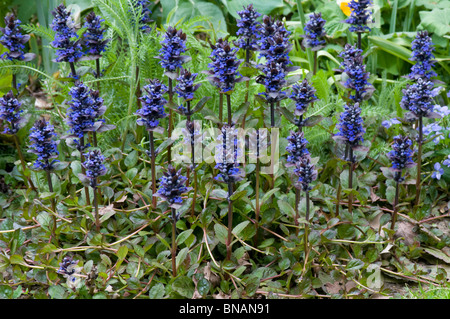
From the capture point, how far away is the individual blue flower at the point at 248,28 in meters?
2.81

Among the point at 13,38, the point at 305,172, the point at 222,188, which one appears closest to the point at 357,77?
the point at 305,172

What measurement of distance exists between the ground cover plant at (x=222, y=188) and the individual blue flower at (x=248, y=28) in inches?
0.4

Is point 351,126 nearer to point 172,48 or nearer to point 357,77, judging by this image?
point 357,77

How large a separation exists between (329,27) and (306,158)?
2.59m

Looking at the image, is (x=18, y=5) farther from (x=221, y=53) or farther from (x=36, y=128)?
(x=221, y=53)

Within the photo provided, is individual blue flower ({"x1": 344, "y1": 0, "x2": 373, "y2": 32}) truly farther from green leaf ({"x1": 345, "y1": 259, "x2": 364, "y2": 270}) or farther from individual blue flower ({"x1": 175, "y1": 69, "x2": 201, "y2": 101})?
green leaf ({"x1": 345, "y1": 259, "x2": 364, "y2": 270})

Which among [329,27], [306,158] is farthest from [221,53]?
[329,27]

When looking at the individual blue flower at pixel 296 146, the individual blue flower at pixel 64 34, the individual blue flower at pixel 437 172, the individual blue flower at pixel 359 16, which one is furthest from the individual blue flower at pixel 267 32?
the individual blue flower at pixel 437 172

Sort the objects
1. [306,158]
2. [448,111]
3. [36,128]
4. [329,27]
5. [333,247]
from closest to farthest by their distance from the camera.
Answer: [306,158] < [36,128] < [333,247] < [448,111] < [329,27]

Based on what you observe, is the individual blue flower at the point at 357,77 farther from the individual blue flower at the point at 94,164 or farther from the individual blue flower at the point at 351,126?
the individual blue flower at the point at 94,164

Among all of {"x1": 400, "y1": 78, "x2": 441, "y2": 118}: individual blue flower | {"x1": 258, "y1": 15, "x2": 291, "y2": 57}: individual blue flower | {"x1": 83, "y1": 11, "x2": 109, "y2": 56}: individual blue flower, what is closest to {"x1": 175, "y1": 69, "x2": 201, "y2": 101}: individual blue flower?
{"x1": 258, "y1": 15, "x2": 291, "y2": 57}: individual blue flower

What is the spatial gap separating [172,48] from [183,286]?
47.5 inches

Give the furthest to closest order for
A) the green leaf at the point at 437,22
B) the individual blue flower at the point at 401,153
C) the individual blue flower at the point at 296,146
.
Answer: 1. the green leaf at the point at 437,22
2. the individual blue flower at the point at 401,153
3. the individual blue flower at the point at 296,146
